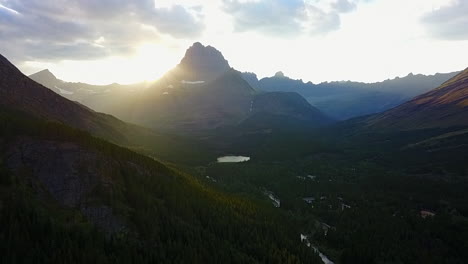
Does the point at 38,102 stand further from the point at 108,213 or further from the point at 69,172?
the point at 108,213

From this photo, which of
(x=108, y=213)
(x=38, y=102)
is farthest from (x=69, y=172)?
(x=38, y=102)

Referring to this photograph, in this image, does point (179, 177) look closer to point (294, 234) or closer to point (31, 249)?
point (294, 234)

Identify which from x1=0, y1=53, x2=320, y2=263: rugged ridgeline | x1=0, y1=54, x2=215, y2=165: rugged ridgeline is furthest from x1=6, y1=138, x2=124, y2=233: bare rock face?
Result: x1=0, y1=54, x2=215, y2=165: rugged ridgeline

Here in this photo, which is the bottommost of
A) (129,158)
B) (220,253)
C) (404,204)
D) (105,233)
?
Answer: (404,204)

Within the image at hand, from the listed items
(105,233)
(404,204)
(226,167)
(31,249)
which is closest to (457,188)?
(404,204)

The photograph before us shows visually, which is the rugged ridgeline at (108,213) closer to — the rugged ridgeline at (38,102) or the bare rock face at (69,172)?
the bare rock face at (69,172)

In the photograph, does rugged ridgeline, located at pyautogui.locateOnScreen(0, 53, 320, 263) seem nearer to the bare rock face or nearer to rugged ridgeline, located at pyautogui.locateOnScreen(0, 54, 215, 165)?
the bare rock face
